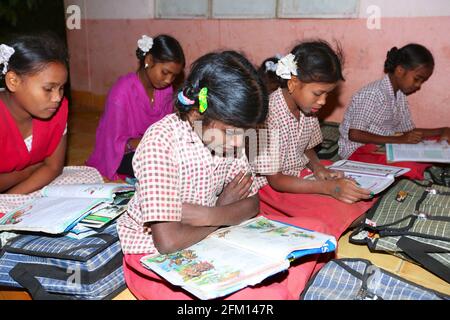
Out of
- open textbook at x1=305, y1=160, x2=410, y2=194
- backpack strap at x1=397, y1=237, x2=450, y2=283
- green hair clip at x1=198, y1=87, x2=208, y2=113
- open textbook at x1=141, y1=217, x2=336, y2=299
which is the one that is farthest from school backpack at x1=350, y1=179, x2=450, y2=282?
green hair clip at x1=198, y1=87, x2=208, y2=113

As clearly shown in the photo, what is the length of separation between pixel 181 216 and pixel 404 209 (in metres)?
1.14

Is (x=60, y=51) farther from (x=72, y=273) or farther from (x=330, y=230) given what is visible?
(x=330, y=230)

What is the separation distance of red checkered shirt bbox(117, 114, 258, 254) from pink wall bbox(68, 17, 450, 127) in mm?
2260

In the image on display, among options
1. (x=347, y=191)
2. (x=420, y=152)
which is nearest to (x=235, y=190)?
(x=347, y=191)

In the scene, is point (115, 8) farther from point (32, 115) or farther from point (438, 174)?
point (438, 174)

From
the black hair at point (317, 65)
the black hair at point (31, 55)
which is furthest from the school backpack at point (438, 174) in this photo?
the black hair at point (31, 55)

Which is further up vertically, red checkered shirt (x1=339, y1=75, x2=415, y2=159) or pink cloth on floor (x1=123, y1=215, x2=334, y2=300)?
red checkered shirt (x1=339, y1=75, x2=415, y2=159)

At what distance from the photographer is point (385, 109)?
108 inches

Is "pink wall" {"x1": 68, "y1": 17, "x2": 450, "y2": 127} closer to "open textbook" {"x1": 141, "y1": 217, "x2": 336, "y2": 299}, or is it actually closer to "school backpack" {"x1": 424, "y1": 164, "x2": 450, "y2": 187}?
"school backpack" {"x1": 424, "y1": 164, "x2": 450, "y2": 187}

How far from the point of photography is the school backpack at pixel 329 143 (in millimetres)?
2980

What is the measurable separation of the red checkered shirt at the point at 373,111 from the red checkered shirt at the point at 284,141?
2.01 feet

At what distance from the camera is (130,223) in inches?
55.1

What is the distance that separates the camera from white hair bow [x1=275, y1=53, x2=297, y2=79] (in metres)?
1.87
